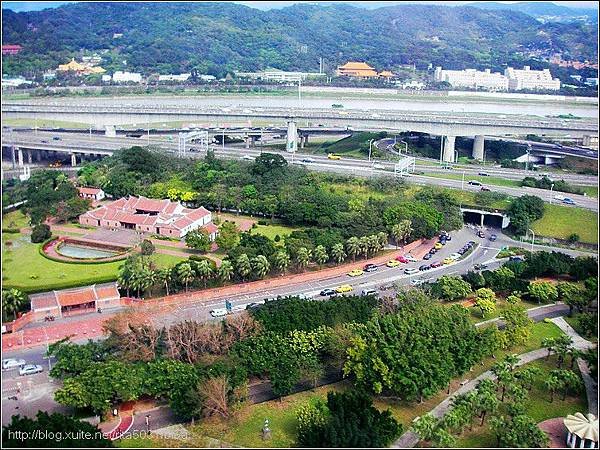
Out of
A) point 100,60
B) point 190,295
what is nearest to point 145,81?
point 100,60

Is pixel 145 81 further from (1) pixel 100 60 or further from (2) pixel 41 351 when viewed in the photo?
(2) pixel 41 351

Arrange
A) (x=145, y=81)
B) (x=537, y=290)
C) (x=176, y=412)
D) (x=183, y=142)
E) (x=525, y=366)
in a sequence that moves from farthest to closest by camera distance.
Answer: (x=145, y=81)
(x=183, y=142)
(x=537, y=290)
(x=525, y=366)
(x=176, y=412)

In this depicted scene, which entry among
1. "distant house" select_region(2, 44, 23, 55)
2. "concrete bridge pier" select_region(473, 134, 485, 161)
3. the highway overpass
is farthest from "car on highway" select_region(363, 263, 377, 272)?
"distant house" select_region(2, 44, 23, 55)

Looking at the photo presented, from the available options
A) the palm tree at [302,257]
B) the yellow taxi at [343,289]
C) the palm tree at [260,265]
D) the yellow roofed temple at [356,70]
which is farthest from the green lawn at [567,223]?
the yellow roofed temple at [356,70]

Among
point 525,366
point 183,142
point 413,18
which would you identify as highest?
point 413,18

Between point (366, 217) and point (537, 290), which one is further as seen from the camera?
point (366, 217)

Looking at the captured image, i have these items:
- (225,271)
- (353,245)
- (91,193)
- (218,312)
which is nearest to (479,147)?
(353,245)

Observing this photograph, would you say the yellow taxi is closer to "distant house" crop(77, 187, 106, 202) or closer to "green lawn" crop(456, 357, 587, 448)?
"green lawn" crop(456, 357, 587, 448)
